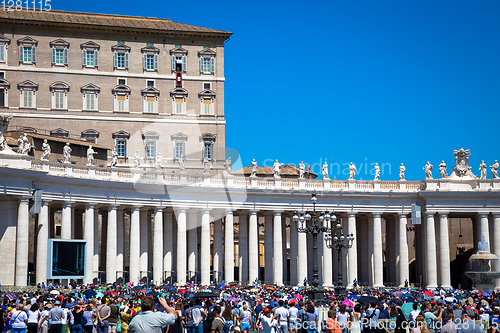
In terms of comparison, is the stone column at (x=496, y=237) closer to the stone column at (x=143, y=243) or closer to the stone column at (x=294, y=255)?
the stone column at (x=294, y=255)

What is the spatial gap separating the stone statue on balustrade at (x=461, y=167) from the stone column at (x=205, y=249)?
27.1m

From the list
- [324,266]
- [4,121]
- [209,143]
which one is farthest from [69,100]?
[324,266]

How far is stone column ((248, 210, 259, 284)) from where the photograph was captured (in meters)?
72.9

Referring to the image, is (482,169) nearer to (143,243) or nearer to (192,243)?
(192,243)

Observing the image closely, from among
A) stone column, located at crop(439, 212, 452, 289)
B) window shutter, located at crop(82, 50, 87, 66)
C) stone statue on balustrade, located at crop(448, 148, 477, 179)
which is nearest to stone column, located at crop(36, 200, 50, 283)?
window shutter, located at crop(82, 50, 87, 66)

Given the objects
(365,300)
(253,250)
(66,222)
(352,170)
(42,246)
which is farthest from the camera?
(352,170)

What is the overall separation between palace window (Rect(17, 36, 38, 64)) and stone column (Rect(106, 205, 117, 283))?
3147cm

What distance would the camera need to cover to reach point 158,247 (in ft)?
230

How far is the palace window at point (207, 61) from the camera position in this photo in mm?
95812

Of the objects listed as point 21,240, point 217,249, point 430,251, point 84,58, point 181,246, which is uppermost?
point 84,58

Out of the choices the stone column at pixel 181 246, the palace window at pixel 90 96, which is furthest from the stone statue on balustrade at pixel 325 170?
the palace window at pixel 90 96

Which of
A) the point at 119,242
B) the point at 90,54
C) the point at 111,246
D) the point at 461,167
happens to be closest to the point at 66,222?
the point at 111,246

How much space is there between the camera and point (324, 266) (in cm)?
7475

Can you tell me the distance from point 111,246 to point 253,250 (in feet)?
48.6
